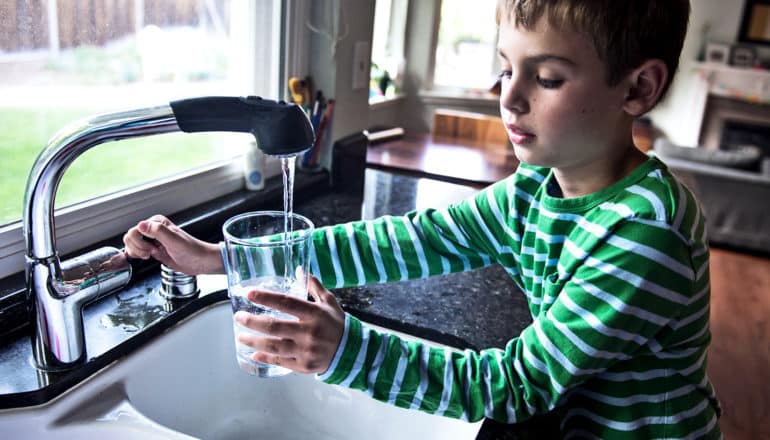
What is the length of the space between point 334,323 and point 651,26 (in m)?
0.46

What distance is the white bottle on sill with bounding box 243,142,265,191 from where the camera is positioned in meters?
1.38

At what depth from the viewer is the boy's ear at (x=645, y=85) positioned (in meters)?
0.70

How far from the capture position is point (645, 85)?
0.71m

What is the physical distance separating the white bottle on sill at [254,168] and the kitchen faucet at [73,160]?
639 mm

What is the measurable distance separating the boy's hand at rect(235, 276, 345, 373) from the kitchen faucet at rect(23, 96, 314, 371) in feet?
0.59

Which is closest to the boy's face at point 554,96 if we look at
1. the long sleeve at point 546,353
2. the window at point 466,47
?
the long sleeve at point 546,353

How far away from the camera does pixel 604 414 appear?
2.39 ft

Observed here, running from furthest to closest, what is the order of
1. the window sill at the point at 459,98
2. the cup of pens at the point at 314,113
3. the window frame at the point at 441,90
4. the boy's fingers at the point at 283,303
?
the window sill at the point at 459,98 < the window frame at the point at 441,90 < the cup of pens at the point at 314,113 < the boy's fingers at the point at 283,303

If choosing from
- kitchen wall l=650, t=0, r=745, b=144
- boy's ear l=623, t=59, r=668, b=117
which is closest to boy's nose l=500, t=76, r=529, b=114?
boy's ear l=623, t=59, r=668, b=117

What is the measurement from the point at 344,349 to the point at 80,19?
729mm

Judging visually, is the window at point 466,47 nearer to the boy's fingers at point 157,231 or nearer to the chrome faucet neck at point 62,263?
the boy's fingers at point 157,231

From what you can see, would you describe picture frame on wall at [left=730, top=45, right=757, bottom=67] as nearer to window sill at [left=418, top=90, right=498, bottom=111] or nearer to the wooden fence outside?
window sill at [left=418, top=90, right=498, bottom=111]

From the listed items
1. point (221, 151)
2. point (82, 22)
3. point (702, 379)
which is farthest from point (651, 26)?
point (221, 151)

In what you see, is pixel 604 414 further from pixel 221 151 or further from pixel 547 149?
pixel 221 151
